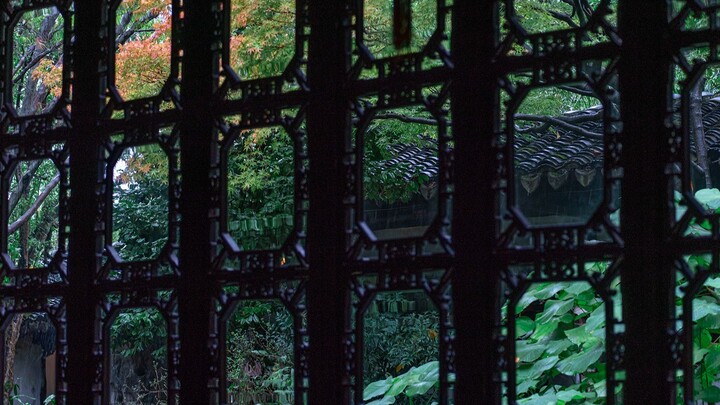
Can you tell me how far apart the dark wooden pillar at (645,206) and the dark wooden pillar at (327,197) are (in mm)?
701

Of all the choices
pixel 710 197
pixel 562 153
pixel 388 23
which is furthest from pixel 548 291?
pixel 562 153

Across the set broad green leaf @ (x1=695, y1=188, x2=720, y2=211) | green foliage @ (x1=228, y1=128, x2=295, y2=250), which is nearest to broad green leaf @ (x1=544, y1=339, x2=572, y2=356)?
broad green leaf @ (x1=695, y1=188, x2=720, y2=211)

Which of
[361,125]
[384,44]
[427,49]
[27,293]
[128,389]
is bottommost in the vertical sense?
[128,389]

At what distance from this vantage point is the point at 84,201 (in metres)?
2.96

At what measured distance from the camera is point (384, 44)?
5688mm

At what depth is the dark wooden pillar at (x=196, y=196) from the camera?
107 inches

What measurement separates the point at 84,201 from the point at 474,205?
1.22 metres

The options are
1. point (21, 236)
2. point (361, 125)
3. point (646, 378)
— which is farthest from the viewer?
point (21, 236)

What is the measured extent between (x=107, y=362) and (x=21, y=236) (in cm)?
431

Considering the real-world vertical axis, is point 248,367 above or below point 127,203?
below

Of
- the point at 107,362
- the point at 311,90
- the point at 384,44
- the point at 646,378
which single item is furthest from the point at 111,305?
the point at 384,44

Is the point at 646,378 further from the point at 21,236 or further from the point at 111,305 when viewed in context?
the point at 21,236

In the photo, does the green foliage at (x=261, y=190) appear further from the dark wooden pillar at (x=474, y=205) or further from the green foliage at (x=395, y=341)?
the dark wooden pillar at (x=474, y=205)

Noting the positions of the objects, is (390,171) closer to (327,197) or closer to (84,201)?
(84,201)
